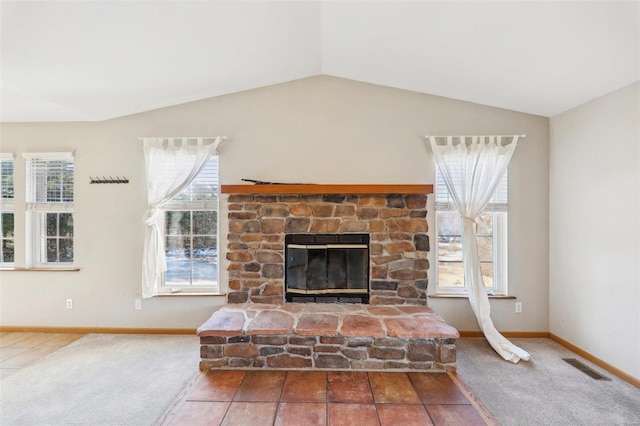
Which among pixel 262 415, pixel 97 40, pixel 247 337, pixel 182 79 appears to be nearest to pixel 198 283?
pixel 247 337

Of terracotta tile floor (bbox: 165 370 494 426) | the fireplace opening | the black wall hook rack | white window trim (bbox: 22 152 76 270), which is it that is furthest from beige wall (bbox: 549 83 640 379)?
white window trim (bbox: 22 152 76 270)

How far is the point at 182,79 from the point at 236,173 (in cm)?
107

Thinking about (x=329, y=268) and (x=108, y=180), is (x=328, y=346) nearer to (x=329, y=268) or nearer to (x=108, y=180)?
(x=329, y=268)

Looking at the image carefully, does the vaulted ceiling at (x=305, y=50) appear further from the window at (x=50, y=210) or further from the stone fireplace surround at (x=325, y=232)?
the stone fireplace surround at (x=325, y=232)

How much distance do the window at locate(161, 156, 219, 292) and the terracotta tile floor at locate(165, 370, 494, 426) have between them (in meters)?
1.34

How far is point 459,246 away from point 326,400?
2.28 metres

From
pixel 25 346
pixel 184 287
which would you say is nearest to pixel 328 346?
pixel 184 287

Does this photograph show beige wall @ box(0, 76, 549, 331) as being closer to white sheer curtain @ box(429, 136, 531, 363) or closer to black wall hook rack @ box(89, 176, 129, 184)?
black wall hook rack @ box(89, 176, 129, 184)

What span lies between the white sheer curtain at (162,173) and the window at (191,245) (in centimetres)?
15

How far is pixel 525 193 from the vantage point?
11.0 feet

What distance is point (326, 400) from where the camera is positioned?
2.08 meters

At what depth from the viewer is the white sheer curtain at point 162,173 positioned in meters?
3.34

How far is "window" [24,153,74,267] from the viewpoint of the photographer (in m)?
3.54

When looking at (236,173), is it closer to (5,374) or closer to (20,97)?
(20,97)
